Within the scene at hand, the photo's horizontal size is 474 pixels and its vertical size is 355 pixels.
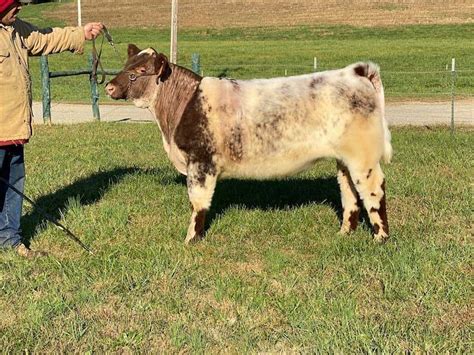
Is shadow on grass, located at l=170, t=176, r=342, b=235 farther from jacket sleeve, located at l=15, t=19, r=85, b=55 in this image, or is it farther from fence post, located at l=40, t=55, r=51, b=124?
fence post, located at l=40, t=55, r=51, b=124

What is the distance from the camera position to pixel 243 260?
514 centimetres

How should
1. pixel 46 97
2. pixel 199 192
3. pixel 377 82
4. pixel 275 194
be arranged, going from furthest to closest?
pixel 46 97, pixel 275 194, pixel 377 82, pixel 199 192

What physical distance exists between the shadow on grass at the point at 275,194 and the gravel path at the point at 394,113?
7.28 m

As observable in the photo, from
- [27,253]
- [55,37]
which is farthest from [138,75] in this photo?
[27,253]

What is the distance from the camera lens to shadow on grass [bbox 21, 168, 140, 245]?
6228mm

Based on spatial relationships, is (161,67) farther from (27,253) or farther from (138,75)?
(27,253)

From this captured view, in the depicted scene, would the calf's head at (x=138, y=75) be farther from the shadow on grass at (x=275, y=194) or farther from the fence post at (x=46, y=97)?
the fence post at (x=46, y=97)

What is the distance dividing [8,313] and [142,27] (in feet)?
198

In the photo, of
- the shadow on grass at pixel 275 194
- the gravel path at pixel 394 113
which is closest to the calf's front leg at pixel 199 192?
the shadow on grass at pixel 275 194

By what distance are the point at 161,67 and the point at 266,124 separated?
1.14 metres

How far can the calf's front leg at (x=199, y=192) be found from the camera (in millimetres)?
5406

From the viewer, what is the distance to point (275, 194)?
7273mm

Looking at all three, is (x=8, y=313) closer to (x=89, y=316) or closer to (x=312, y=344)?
(x=89, y=316)

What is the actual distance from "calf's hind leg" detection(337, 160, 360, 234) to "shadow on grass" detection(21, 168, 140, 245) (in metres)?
3.02
